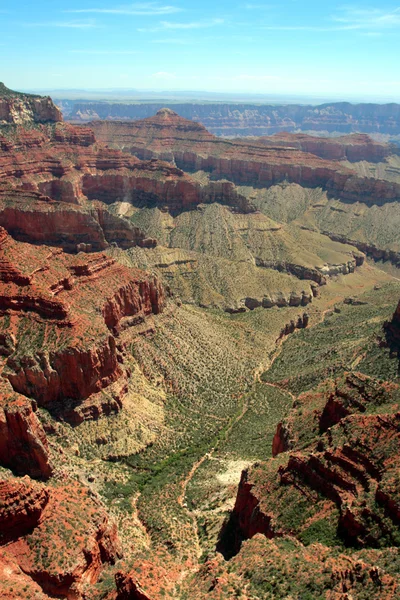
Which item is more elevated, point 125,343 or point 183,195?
point 183,195

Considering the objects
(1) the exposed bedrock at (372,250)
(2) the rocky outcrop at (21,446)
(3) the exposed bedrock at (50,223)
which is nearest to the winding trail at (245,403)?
(2) the rocky outcrop at (21,446)

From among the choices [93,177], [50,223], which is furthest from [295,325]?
[93,177]

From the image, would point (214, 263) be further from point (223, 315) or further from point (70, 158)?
point (70, 158)

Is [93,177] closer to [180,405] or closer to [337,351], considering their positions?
[337,351]

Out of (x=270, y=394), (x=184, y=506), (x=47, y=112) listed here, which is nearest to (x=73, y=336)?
(x=184, y=506)

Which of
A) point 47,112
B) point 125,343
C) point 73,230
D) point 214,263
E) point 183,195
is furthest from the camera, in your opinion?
point 47,112

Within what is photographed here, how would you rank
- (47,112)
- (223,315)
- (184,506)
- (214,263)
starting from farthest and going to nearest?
(47,112) → (214,263) → (223,315) → (184,506)

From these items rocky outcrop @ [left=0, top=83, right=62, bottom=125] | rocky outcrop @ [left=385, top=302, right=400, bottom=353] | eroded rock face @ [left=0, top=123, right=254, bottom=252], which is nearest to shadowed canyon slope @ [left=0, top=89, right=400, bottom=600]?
rocky outcrop @ [left=385, top=302, right=400, bottom=353]
